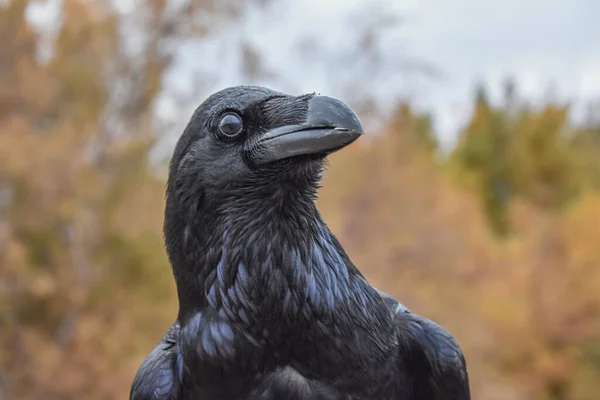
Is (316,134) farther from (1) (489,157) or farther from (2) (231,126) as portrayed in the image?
(1) (489,157)

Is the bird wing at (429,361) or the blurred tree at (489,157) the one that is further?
the blurred tree at (489,157)

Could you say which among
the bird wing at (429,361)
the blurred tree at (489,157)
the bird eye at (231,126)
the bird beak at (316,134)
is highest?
the blurred tree at (489,157)

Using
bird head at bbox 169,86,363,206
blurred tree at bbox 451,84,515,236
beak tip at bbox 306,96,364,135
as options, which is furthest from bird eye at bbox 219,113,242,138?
blurred tree at bbox 451,84,515,236

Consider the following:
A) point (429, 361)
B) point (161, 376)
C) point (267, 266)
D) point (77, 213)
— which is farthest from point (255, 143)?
point (77, 213)

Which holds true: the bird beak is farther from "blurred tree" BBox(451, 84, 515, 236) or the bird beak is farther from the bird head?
"blurred tree" BBox(451, 84, 515, 236)

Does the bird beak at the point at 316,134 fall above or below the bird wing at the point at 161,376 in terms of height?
above

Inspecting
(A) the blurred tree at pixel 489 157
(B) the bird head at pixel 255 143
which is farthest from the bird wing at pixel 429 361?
(A) the blurred tree at pixel 489 157

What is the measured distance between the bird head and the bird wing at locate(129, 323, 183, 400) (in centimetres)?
57

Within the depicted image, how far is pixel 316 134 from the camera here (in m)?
1.43

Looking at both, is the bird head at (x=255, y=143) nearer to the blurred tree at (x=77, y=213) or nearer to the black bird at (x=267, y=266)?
the black bird at (x=267, y=266)

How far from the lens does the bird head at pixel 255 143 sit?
1.45 meters

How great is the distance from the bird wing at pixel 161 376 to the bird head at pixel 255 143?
0.57m

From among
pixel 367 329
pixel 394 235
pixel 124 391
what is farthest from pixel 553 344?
pixel 367 329

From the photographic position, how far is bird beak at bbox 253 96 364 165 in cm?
141
